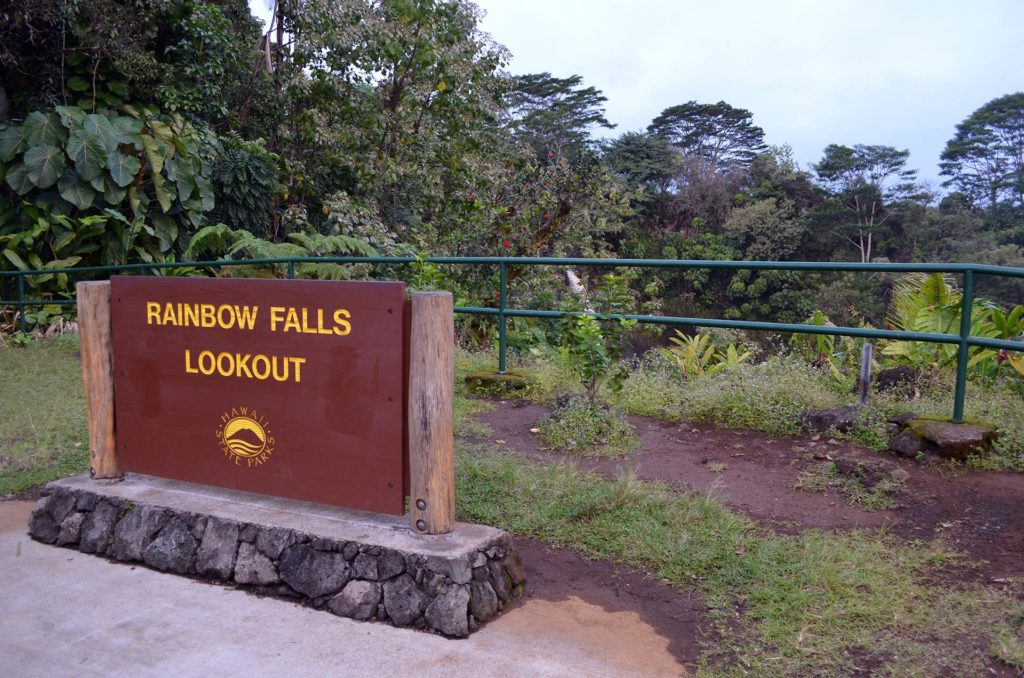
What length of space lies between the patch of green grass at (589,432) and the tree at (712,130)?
40107 mm

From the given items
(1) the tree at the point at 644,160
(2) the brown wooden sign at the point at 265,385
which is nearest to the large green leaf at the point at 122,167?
(2) the brown wooden sign at the point at 265,385

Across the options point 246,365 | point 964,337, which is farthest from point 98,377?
point 964,337

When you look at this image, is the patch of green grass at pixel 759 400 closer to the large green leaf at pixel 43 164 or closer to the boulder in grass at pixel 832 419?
the boulder in grass at pixel 832 419

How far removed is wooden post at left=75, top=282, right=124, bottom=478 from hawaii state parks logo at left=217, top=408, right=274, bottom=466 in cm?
73

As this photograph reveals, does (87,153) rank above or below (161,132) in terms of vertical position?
below

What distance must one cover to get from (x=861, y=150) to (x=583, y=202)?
24.3 meters

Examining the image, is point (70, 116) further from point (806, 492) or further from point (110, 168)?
point (806, 492)

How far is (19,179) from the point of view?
11.3 metres

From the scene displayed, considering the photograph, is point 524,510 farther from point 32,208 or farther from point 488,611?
point 32,208

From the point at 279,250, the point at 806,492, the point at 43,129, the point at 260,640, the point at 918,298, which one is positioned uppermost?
the point at 43,129

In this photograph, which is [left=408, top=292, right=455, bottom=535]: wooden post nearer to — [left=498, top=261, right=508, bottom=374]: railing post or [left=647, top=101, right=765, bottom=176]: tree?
[left=498, top=261, right=508, bottom=374]: railing post

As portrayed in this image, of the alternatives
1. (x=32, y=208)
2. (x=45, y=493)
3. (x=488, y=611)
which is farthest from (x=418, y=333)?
(x=32, y=208)

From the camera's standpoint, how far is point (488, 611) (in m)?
3.33

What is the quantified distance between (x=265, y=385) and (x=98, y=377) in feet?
3.61
